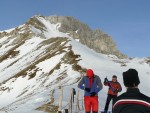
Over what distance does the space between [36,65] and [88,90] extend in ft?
159

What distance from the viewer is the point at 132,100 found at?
5.17 m

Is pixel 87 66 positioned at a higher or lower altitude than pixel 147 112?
higher

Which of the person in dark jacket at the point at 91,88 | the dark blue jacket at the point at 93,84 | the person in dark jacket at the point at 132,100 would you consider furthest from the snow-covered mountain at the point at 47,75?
the person in dark jacket at the point at 132,100

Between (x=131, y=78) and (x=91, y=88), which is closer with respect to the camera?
(x=131, y=78)

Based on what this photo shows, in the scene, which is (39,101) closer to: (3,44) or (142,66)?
(142,66)

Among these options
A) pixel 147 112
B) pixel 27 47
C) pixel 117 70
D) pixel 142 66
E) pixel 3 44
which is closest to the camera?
pixel 147 112

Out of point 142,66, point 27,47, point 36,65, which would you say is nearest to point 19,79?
point 36,65

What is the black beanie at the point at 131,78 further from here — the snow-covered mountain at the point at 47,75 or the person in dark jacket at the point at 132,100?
the snow-covered mountain at the point at 47,75

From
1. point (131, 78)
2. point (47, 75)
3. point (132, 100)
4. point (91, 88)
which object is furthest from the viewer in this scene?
point (47, 75)

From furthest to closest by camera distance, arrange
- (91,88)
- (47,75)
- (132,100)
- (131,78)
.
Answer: (47,75)
(91,88)
(131,78)
(132,100)

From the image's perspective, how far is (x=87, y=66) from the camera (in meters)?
53.5

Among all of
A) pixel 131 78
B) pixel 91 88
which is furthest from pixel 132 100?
pixel 91 88

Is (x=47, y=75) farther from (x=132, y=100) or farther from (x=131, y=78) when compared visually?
(x=132, y=100)

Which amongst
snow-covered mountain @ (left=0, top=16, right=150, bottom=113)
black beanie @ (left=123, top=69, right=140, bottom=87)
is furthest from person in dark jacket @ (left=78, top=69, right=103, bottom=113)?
black beanie @ (left=123, top=69, right=140, bottom=87)
